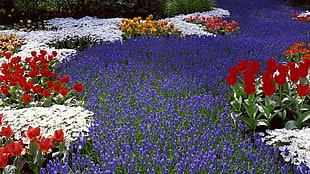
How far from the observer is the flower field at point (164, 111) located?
283cm

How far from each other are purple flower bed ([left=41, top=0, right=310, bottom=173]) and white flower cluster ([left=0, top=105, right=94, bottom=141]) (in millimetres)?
134

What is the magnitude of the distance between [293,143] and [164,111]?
1.46 meters

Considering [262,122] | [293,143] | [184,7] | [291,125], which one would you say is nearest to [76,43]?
[262,122]

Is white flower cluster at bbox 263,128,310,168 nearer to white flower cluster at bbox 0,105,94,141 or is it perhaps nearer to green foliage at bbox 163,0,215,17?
white flower cluster at bbox 0,105,94,141

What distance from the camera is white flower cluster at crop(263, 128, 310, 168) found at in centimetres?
279

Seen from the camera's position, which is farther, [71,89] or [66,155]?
[71,89]

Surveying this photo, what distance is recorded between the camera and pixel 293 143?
298 centimetres

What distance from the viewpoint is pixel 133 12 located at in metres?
13.0

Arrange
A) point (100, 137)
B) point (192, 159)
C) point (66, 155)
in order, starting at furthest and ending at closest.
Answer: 1. point (100, 137)
2. point (66, 155)
3. point (192, 159)

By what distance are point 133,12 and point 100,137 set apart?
10289 mm

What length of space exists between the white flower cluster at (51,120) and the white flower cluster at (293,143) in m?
1.92

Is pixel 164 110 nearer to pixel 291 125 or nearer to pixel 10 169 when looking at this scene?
pixel 291 125

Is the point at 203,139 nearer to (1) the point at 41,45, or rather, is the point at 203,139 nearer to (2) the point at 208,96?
(2) the point at 208,96

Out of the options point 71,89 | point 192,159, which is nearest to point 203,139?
point 192,159
